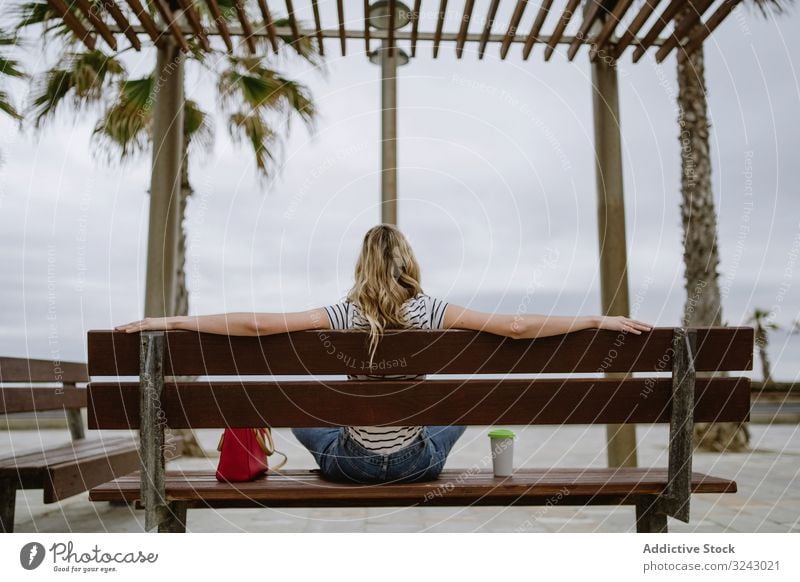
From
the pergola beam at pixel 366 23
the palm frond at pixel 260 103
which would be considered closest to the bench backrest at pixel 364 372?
the pergola beam at pixel 366 23

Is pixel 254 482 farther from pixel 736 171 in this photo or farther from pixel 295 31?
pixel 295 31

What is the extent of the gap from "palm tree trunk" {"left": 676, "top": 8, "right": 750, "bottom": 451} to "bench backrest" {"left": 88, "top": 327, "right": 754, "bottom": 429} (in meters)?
5.91

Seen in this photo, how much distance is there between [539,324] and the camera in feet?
8.30

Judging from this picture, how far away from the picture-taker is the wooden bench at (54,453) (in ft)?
9.98

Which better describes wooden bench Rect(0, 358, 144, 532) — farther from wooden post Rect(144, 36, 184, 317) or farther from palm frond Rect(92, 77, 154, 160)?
palm frond Rect(92, 77, 154, 160)

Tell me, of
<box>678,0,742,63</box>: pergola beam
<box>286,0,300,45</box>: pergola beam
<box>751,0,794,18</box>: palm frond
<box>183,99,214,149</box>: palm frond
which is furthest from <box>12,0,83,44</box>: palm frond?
<box>751,0,794,18</box>: palm frond

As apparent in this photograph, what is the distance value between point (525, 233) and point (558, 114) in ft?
4.31

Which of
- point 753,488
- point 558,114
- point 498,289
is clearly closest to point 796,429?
point 753,488

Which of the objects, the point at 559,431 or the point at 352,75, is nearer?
the point at 352,75

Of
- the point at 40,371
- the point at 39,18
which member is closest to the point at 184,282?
the point at 39,18

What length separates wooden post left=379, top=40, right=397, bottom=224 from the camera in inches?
209

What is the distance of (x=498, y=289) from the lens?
371cm

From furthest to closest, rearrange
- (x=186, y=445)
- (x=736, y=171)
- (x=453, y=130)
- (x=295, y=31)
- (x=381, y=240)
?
(x=186, y=445)
(x=295, y=31)
(x=453, y=130)
(x=736, y=171)
(x=381, y=240)

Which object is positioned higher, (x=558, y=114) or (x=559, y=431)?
(x=558, y=114)
